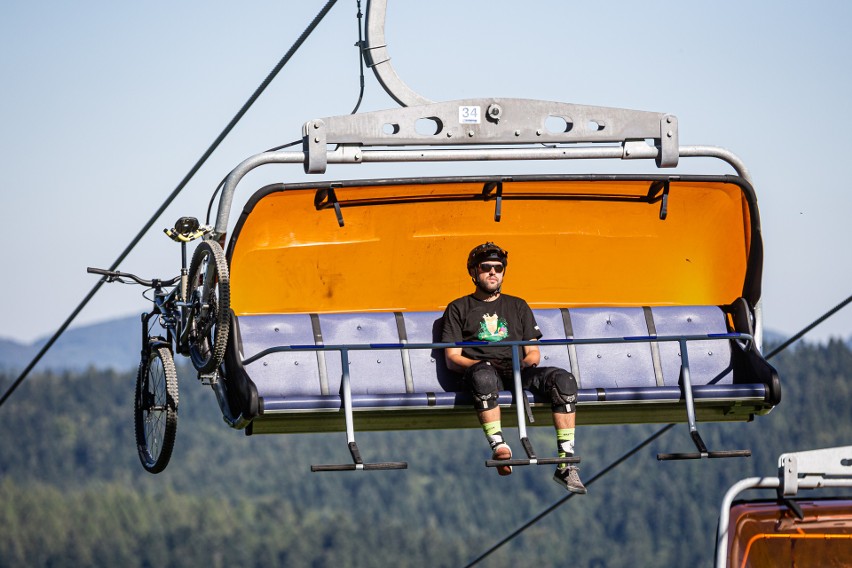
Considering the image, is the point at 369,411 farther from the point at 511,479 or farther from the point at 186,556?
the point at 511,479

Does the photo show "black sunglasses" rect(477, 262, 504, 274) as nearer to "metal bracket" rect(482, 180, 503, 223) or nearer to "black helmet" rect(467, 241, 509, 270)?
"black helmet" rect(467, 241, 509, 270)

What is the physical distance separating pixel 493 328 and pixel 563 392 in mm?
531

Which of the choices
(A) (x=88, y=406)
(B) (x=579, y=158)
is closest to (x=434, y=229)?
(B) (x=579, y=158)

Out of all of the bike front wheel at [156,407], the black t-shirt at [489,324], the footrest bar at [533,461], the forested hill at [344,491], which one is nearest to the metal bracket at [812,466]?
the footrest bar at [533,461]

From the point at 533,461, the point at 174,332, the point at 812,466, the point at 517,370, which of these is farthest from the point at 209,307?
the point at 812,466

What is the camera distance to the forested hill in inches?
4951

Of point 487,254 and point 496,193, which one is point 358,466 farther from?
point 496,193

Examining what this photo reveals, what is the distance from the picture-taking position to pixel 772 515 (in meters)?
6.97

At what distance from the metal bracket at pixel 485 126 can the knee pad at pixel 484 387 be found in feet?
3.86

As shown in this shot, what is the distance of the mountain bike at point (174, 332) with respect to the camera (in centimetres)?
928

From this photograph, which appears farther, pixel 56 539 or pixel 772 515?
pixel 56 539

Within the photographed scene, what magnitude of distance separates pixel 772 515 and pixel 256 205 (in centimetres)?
385

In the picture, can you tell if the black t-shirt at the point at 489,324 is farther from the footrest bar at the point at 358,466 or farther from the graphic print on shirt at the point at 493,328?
the footrest bar at the point at 358,466

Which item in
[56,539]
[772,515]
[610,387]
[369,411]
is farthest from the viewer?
[56,539]
